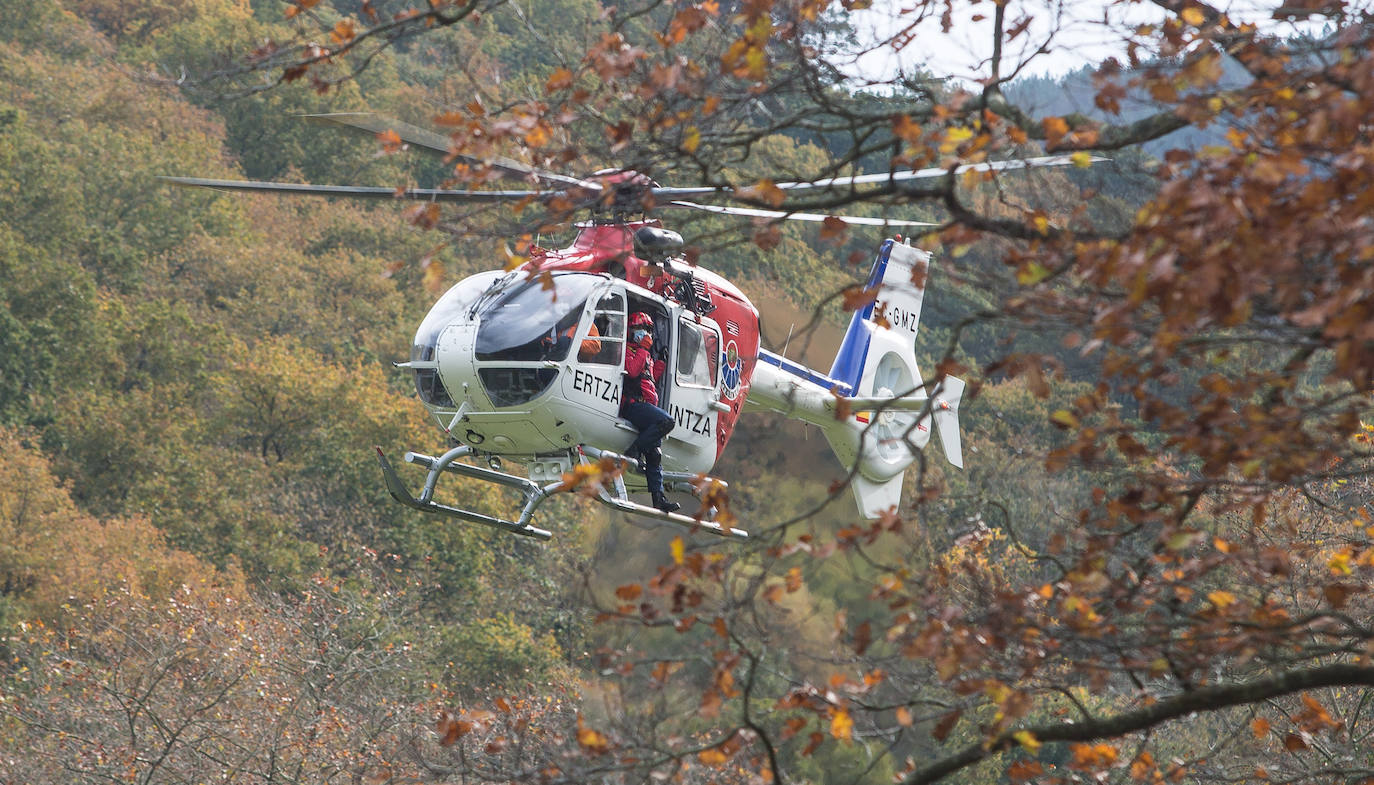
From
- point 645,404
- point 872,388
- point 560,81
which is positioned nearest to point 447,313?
point 645,404

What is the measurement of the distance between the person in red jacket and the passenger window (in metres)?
0.24

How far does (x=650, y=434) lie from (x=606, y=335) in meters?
0.89

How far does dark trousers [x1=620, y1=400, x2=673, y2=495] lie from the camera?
11210 mm

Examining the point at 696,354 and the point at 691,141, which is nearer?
the point at 691,141

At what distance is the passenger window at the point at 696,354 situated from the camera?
1155 centimetres

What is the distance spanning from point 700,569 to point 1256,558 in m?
1.60

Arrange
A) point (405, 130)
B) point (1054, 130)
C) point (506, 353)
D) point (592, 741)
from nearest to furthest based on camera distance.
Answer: point (592, 741) < point (1054, 130) < point (405, 130) < point (506, 353)

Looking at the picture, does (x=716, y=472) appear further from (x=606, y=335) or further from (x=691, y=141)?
(x=691, y=141)

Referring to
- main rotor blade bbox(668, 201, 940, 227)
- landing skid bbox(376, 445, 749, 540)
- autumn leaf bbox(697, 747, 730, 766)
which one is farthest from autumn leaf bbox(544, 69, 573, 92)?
landing skid bbox(376, 445, 749, 540)

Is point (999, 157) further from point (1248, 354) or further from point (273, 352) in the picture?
point (273, 352)

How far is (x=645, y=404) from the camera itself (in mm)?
11227

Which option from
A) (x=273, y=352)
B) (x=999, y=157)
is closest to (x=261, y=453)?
(x=273, y=352)

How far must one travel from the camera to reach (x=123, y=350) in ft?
117

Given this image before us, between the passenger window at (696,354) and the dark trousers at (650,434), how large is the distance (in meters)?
0.40
